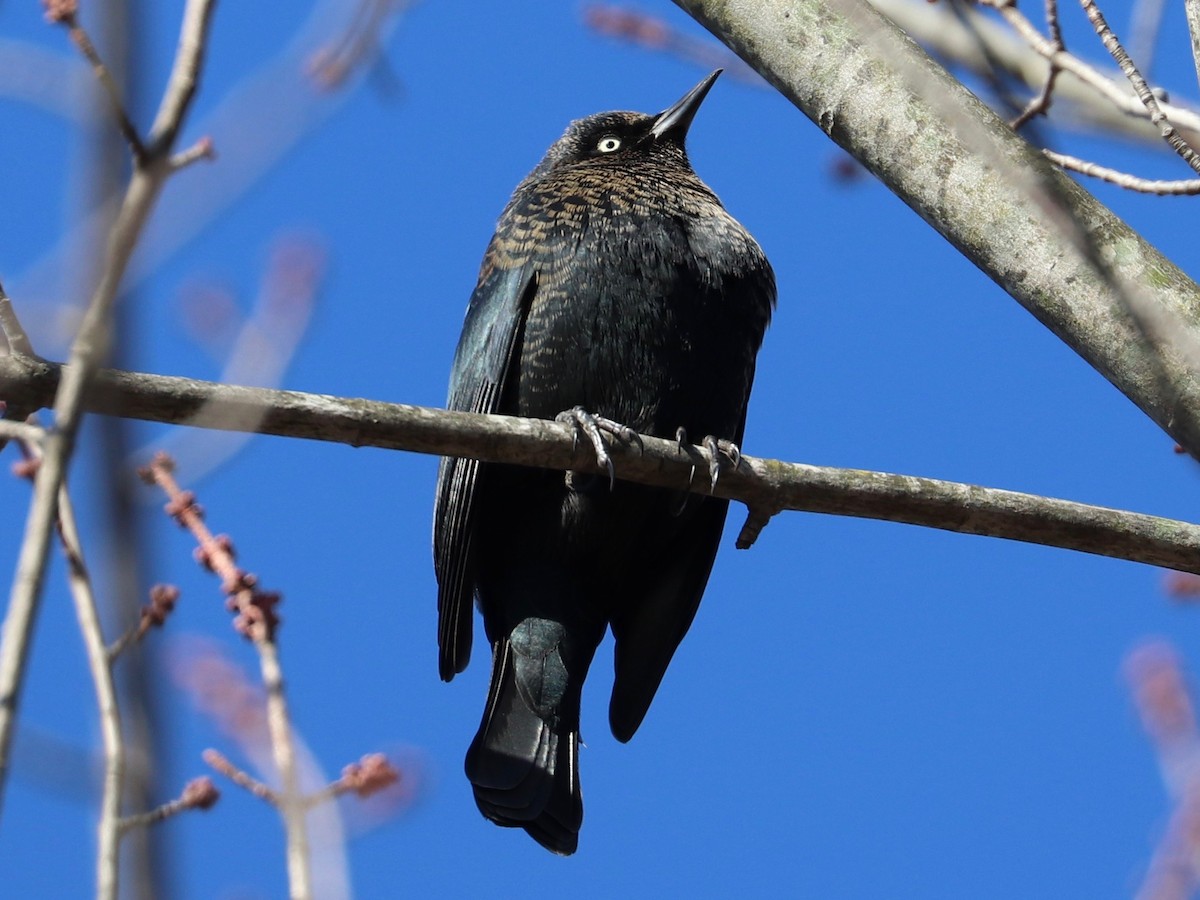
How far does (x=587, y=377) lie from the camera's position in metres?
4.17

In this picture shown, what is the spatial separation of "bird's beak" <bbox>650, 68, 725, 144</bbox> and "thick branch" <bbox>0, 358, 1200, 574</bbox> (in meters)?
2.06

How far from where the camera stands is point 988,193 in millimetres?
3104

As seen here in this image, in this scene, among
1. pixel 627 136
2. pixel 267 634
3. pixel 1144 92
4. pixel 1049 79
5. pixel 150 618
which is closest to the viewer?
pixel 150 618

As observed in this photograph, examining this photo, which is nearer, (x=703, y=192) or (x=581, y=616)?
(x=581, y=616)

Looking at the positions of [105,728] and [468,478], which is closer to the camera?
[105,728]

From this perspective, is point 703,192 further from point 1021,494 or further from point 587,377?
point 1021,494

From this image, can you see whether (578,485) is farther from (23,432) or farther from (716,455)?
(23,432)

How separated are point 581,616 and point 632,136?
1.90 metres

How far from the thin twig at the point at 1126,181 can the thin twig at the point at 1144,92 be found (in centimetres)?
9

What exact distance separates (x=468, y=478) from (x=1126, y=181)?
1.92 m

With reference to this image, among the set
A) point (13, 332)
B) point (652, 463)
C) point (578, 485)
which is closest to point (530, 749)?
point (578, 485)

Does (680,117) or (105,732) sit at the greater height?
(680,117)

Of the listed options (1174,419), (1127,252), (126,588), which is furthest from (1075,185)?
(126,588)

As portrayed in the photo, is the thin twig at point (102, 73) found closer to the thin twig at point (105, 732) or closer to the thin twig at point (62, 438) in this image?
the thin twig at point (62, 438)
